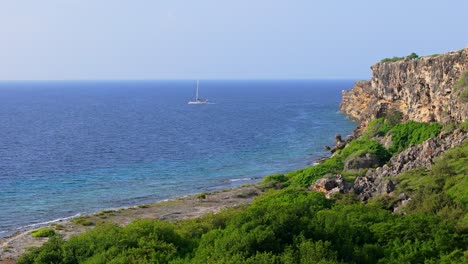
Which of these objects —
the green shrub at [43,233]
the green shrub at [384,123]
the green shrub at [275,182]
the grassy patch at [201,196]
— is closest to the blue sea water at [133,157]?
the grassy patch at [201,196]

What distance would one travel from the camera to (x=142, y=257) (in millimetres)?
37531

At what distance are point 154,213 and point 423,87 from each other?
5608 cm

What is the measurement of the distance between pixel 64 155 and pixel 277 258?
8139 centimetres

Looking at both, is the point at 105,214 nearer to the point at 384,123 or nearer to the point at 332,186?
the point at 332,186

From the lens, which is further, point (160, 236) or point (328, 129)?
point (328, 129)

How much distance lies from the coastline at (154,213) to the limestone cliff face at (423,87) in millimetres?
33974

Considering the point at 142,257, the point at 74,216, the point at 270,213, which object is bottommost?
the point at 74,216

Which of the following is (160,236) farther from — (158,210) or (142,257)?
(158,210)

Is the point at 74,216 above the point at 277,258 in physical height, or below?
below

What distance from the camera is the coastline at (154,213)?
178 ft

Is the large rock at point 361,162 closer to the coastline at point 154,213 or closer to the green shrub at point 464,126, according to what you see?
the green shrub at point 464,126

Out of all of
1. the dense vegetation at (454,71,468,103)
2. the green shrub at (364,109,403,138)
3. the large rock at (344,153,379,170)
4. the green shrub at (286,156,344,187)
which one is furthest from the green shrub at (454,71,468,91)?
the green shrub at (364,109,403,138)

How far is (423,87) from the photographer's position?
95375mm

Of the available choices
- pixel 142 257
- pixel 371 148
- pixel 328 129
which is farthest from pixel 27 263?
pixel 328 129
